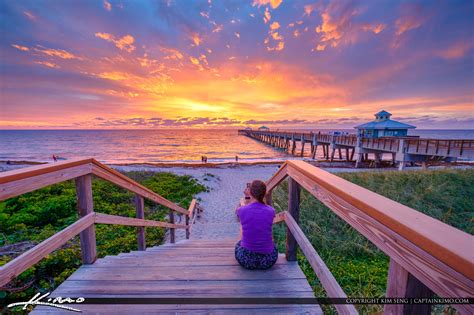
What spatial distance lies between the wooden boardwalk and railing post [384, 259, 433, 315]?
94 centimetres

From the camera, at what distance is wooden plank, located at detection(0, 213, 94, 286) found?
1.29 metres

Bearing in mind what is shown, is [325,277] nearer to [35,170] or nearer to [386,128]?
[35,170]

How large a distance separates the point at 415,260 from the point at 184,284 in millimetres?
1818

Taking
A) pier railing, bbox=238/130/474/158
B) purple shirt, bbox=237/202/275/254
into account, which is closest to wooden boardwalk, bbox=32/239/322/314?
purple shirt, bbox=237/202/275/254

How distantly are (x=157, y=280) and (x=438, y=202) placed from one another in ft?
29.6

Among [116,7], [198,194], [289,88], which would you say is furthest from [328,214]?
[289,88]

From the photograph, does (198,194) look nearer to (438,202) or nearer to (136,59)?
(136,59)

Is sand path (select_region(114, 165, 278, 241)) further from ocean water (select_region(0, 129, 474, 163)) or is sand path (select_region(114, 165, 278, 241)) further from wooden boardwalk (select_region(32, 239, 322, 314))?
ocean water (select_region(0, 129, 474, 163))

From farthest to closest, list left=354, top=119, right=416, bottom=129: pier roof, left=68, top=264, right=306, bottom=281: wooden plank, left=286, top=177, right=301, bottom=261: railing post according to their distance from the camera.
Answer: left=354, top=119, right=416, bottom=129: pier roof, left=286, top=177, right=301, bottom=261: railing post, left=68, top=264, right=306, bottom=281: wooden plank

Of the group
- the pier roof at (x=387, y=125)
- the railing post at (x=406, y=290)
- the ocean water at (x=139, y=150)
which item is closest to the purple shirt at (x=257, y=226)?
the railing post at (x=406, y=290)

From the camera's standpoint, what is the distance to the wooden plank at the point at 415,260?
54 centimetres

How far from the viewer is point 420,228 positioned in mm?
673

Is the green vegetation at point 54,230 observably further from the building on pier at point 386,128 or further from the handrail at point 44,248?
the building on pier at point 386,128

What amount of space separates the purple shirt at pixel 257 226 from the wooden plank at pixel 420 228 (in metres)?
1.06
